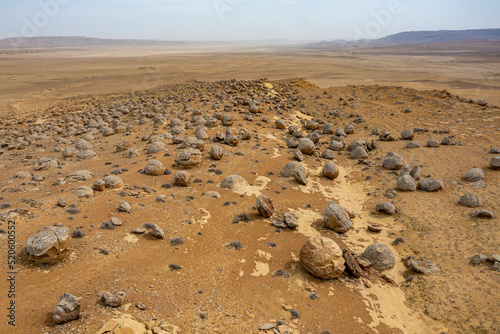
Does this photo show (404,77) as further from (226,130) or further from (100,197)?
(100,197)

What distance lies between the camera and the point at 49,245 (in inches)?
259

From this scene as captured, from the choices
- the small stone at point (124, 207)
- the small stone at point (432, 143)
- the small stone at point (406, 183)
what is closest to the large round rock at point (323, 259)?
the small stone at point (124, 207)

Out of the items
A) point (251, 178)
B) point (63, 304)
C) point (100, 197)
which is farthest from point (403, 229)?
point (100, 197)

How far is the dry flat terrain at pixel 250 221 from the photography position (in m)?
6.48

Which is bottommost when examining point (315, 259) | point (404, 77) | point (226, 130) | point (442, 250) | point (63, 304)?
point (442, 250)

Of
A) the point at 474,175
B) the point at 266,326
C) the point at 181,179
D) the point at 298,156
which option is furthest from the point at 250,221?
the point at 474,175

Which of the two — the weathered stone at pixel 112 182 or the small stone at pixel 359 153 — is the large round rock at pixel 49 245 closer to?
the weathered stone at pixel 112 182

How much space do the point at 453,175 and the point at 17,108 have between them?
4167 cm

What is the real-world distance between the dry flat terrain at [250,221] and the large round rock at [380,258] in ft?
0.82

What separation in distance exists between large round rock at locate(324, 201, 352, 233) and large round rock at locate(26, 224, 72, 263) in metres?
8.10

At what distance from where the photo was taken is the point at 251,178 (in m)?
13.2

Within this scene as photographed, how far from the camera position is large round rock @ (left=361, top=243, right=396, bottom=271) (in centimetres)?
834

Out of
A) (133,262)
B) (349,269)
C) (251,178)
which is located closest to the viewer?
(133,262)

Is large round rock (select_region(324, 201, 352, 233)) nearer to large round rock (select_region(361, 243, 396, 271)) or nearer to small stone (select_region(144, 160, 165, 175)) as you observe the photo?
large round rock (select_region(361, 243, 396, 271))
